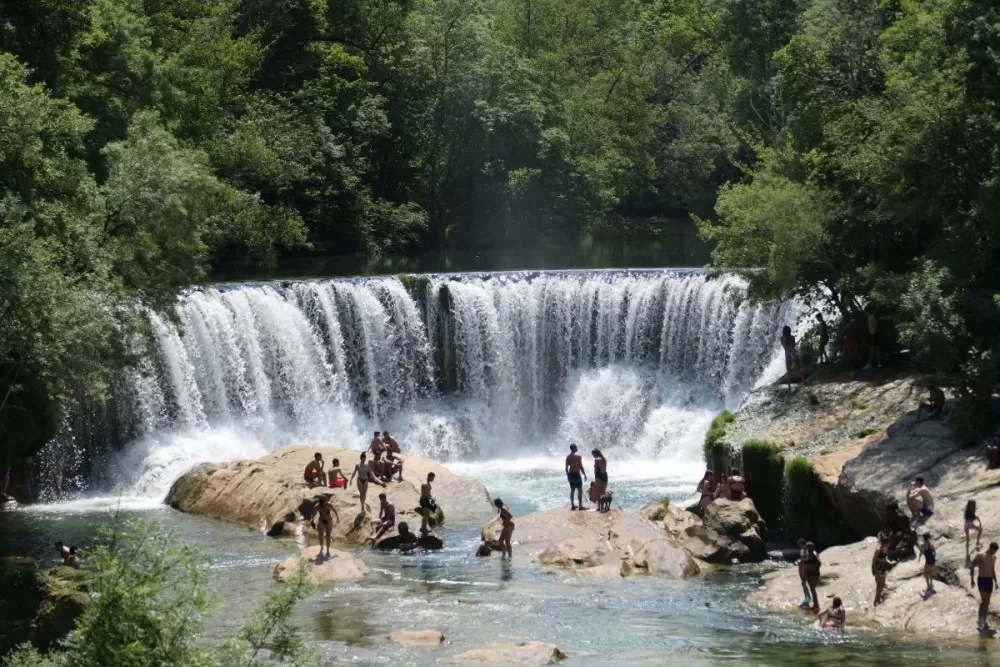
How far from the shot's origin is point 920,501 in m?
24.6

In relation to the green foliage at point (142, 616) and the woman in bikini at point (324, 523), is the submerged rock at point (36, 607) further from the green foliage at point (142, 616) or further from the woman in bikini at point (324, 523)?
the green foliage at point (142, 616)

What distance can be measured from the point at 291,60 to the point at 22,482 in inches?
1248

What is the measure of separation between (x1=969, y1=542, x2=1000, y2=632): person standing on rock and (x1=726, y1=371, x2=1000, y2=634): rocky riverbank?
0.78 feet

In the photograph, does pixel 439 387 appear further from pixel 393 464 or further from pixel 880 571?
pixel 880 571

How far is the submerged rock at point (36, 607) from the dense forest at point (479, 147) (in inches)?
171

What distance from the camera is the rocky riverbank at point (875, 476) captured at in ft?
75.0

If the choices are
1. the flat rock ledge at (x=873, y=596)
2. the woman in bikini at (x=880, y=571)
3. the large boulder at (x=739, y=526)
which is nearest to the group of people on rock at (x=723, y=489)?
the large boulder at (x=739, y=526)

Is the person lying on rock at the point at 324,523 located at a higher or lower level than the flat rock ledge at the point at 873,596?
higher

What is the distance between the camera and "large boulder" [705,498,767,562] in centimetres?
2769

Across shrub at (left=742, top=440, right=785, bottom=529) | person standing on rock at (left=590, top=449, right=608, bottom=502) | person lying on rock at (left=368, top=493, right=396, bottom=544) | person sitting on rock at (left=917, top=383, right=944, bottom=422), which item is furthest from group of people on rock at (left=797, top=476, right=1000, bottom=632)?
person lying on rock at (left=368, top=493, right=396, bottom=544)

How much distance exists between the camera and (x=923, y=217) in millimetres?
30125

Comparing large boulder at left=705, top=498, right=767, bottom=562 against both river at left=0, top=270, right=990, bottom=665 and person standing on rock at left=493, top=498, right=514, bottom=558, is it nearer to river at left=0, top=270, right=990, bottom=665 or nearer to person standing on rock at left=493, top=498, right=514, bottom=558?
river at left=0, top=270, right=990, bottom=665

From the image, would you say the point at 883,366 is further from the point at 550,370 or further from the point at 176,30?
the point at 176,30

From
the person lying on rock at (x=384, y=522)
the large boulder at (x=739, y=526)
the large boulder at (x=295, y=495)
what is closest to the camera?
the large boulder at (x=739, y=526)
